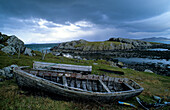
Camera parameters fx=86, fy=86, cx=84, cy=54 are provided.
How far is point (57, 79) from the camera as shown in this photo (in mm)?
7801

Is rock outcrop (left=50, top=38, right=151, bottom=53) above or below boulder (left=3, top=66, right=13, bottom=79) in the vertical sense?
above

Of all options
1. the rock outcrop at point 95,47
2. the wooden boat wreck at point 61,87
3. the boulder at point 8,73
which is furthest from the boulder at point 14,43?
the rock outcrop at point 95,47

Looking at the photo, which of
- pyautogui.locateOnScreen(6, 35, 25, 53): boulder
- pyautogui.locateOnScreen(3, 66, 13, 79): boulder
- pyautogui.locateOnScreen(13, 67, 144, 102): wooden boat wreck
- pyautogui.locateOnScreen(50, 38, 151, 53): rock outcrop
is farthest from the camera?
pyautogui.locateOnScreen(50, 38, 151, 53): rock outcrop

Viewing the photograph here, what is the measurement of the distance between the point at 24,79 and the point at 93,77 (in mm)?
5570

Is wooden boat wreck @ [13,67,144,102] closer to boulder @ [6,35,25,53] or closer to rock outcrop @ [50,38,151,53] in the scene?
boulder @ [6,35,25,53]

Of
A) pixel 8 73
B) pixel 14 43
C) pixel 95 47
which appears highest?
pixel 95 47

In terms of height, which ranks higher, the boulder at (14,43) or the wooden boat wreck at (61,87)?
the boulder at (14,43)

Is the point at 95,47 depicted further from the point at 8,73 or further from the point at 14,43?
the point at 8,73

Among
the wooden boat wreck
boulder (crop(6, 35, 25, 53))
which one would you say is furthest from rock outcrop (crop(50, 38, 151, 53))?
the wooden boat wreck

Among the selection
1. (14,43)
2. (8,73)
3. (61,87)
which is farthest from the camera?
(14,43)

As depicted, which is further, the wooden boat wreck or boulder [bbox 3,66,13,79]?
boulder [bbox 3,66,13,79]

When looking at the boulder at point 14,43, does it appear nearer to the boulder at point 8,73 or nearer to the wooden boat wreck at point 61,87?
the boulder at point 8,73

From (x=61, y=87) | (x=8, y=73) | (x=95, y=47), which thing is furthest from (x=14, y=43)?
(x=95, y=47)

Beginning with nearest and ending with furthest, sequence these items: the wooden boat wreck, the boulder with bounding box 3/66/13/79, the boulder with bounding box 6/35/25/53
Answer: the wooden boat wreck, the boulder with bounding box 3/66/13/79, the boulder with bounding box 6/35/25/53
